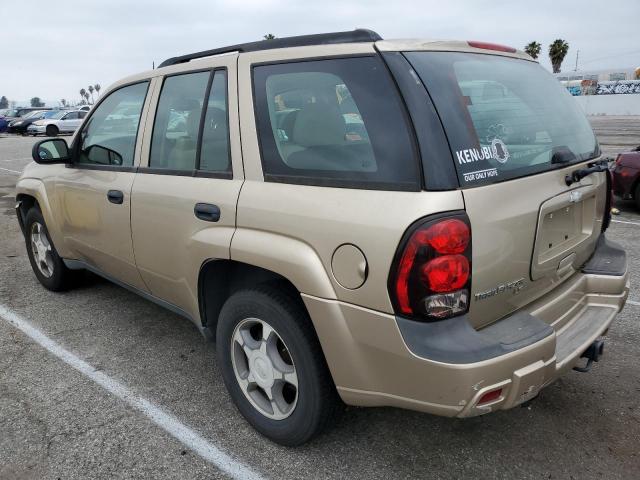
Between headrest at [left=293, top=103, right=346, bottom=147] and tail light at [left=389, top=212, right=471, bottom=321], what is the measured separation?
574 mm

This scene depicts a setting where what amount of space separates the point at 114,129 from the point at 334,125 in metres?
1.99

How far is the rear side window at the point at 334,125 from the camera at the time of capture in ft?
6.43

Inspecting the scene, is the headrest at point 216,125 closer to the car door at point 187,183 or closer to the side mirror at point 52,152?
the car door at point 187,183

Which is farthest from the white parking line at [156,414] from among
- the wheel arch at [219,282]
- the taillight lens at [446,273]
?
the taillight lens at [446,273]

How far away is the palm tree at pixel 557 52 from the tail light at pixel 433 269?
66.6 meters

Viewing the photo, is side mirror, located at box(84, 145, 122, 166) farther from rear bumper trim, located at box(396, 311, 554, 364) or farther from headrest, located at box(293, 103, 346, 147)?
rear bumper trim, located at box(396, 311, 554, 364)

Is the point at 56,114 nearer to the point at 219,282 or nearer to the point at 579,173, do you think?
the point at 219,282

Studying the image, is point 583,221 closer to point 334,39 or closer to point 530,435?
point 530,435

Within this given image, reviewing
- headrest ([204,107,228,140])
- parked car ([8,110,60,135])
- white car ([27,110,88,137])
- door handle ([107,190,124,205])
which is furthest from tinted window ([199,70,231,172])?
parked car ([8,110,60,135])

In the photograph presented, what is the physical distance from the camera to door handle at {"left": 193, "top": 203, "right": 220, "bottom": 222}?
→ 2512mm

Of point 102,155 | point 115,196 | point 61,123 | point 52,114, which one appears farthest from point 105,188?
point 52,114

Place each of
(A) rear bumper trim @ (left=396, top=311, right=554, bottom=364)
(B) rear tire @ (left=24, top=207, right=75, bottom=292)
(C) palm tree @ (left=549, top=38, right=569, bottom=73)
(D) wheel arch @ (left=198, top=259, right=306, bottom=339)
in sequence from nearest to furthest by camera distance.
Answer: (A) rear bumper trim @ (left=396, top=311, right=554, bottom=364) < (D) wheel arch @ (left=198, top=259, right=306, bottom=339) < (B) rear tire @ (left=24, top=207, right=75, bottom=292) < (C) palm tree @ (left=549, top=38, right=569, bottom=73)

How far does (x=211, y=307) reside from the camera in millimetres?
2797

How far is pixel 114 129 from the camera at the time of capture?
3.51 metres
